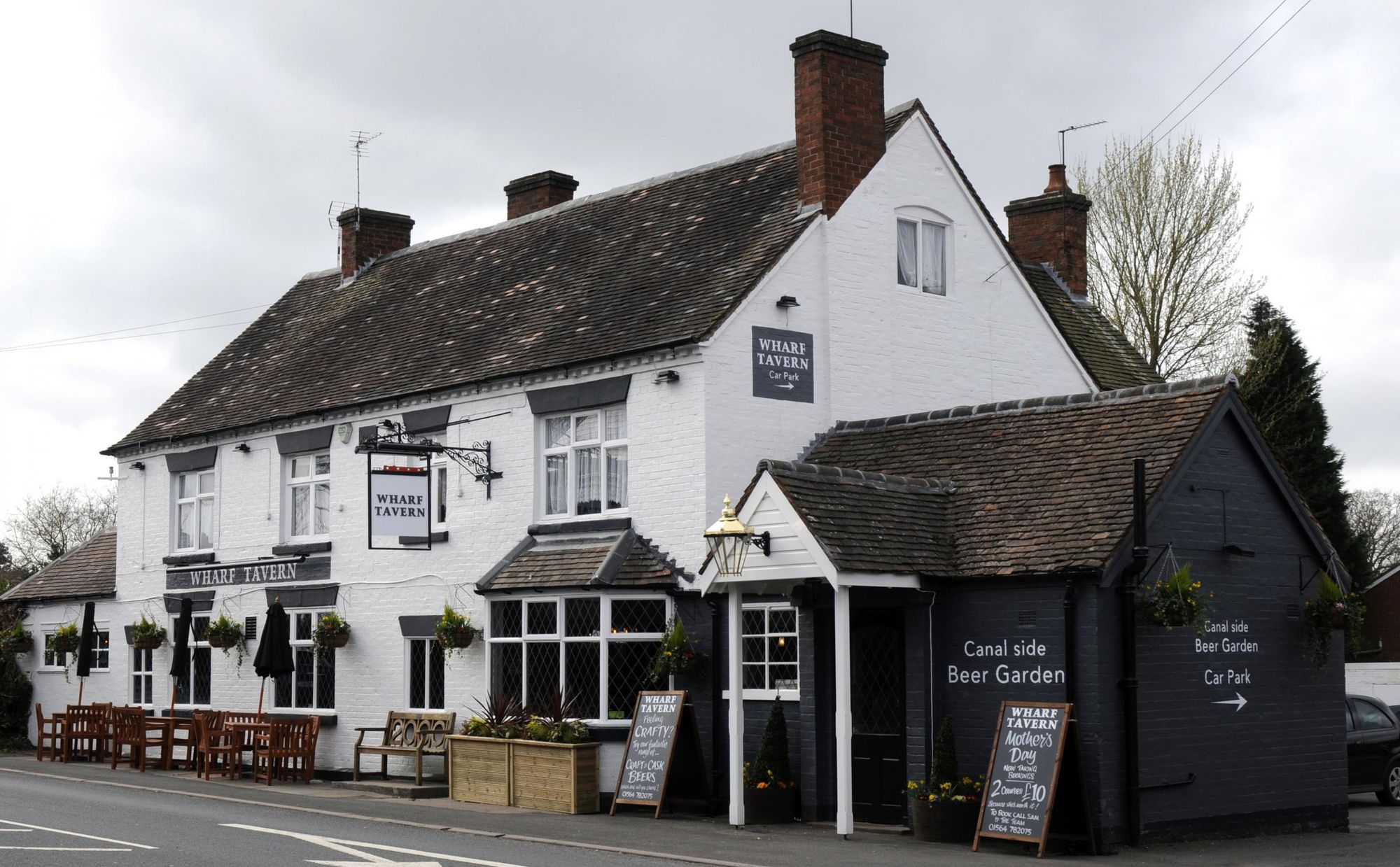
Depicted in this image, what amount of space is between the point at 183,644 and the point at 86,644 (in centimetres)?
355

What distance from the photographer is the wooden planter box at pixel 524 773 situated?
18672mm

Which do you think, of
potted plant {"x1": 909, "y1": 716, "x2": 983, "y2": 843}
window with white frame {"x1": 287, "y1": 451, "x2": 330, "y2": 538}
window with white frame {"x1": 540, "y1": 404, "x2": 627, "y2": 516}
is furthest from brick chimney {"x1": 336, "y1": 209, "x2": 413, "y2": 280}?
potted plant {"x1": 909, "y1": 716, "x2": 983, "y2": 843}

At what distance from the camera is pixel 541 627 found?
20438mm

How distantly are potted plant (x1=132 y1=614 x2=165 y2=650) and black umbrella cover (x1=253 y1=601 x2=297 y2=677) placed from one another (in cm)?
439

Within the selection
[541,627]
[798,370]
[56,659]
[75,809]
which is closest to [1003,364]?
[798,370]

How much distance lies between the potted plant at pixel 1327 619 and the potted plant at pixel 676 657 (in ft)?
21.9

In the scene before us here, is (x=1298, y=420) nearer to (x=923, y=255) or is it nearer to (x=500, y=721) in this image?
(x=923, y=255)

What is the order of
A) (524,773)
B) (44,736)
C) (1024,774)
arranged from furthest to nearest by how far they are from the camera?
(44,736) → (524,773) → (1024,774)

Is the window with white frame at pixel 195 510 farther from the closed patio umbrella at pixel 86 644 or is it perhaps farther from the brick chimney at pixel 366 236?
the brick chimney at pixel 366 236

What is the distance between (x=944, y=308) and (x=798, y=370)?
3030 millimetres

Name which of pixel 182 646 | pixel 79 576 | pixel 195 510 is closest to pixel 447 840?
pixel 182 646

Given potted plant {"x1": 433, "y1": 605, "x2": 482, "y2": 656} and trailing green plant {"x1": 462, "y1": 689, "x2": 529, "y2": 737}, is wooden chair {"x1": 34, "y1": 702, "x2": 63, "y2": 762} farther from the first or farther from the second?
trailing green plant {"x1": 462, "y1": 689, "x2": 529, "y2": 737}

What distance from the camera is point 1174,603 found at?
1546cm

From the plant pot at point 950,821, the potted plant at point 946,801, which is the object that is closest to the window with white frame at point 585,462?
the potted plant at point 946,801
